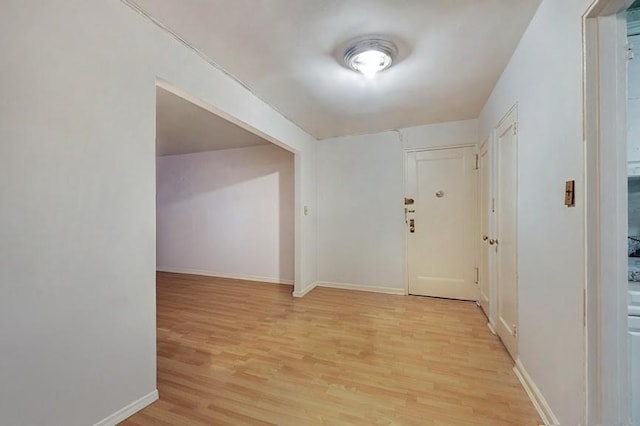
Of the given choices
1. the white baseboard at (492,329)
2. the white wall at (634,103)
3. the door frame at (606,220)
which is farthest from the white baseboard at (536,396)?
the white wall at (634,103)

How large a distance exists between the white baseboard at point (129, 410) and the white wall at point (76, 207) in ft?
0.10

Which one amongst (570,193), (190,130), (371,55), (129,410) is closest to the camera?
(570,193)

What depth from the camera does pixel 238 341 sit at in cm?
246

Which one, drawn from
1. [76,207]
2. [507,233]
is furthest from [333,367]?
[76,207]

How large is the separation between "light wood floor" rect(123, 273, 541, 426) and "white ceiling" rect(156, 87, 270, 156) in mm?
2411

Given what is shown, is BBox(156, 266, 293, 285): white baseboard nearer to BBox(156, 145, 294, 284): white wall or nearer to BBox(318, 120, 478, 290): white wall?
BBox(156, 145, 294, 284): white wall

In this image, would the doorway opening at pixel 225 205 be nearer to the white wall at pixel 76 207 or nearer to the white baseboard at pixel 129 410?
the white wall at pixel 76 207

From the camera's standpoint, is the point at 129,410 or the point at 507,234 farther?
the point at 507,234

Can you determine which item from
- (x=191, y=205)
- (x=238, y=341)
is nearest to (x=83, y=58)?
(x=238, y=341)

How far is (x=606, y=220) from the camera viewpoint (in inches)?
42.1

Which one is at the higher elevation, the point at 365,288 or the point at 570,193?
the point at 570,193

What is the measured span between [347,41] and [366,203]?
2.46 meters

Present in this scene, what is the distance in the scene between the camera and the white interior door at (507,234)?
6.76ft

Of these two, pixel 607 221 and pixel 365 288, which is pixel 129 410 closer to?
pixel 607 221
